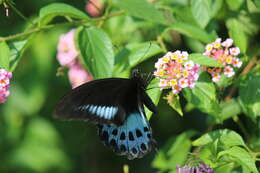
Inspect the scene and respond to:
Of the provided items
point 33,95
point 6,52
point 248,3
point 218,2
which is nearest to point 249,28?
point 248,3

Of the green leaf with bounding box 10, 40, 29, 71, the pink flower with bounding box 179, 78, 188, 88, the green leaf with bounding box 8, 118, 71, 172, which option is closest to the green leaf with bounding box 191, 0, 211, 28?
the pink flower with bounding box 179, 78, 188, 88

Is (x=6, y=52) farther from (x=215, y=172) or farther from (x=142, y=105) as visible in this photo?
(x=215, y=172)

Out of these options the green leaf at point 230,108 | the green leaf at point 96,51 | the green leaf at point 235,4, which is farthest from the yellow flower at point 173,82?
the green leaf at point 235,4

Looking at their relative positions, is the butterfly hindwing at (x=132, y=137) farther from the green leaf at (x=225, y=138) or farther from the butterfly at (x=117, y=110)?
the green leaf at (x=225, y=138)

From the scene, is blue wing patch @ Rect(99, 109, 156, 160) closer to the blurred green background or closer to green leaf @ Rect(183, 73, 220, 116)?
green leaf @ Rect(183, 73, 220, 116)

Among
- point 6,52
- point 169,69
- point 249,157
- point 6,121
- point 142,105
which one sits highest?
point 6,52

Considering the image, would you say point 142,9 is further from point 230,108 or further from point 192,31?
point 230,108
